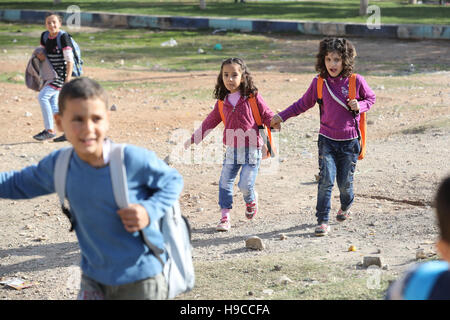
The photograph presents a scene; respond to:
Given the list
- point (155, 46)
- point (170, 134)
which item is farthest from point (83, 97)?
point (155, 46)

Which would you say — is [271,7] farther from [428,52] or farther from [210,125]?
[210,125]

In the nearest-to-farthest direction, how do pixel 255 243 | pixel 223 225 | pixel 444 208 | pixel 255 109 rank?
pixel 444 208 < pixel 255 243 < pixel 255 109 < pixel 223 225

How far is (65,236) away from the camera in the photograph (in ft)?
20.3

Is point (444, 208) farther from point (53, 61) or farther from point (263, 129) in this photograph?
point (53, 61)

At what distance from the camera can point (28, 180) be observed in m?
3.08

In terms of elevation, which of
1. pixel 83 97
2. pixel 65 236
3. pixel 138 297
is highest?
pixel 83 97

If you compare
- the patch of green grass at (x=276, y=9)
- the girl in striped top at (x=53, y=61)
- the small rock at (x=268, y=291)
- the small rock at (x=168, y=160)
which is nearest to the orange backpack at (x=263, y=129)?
the small rock at (x=268, y=291)

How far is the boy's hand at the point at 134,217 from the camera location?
9.22 feet

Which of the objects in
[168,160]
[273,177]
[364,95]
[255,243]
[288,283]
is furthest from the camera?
[168,160]

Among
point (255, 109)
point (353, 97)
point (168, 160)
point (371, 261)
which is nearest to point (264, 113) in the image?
point (255, 109)

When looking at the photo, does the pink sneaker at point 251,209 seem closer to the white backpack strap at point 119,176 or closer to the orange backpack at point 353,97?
the orange backpack at point 353,97

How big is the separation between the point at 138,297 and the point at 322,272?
6.68 ft

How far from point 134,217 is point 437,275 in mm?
1131

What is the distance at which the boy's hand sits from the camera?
2811 mm
